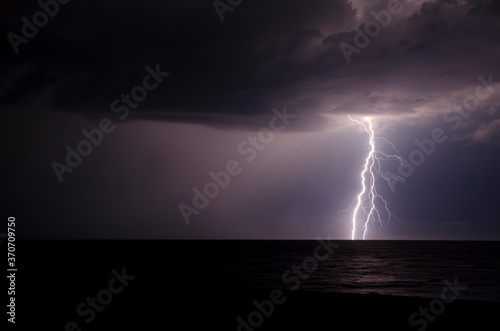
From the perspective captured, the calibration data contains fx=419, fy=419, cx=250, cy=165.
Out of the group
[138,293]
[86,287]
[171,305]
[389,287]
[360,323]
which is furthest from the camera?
[389,287]

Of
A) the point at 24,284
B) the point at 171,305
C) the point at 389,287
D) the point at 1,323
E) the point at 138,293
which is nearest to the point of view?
the point at 1,323

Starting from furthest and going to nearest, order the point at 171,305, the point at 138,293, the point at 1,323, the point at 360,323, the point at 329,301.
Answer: the point at 138,293
the point at 329,301
the point at 171,305
the point at 360,323
the point at 1,323

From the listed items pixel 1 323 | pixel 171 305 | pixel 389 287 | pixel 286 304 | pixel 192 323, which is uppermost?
pixel 389 287

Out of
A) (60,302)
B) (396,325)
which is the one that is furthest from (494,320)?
(60,302)

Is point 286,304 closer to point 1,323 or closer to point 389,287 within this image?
point 1,323

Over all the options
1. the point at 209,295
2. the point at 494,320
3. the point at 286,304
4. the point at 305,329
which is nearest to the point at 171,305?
the point at 209,295

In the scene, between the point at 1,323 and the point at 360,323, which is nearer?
the point at 1,323

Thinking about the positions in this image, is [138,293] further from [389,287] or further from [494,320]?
A: [389,287]

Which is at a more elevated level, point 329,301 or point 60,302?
point 329,301

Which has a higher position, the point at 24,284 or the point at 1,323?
the point at 24,284
